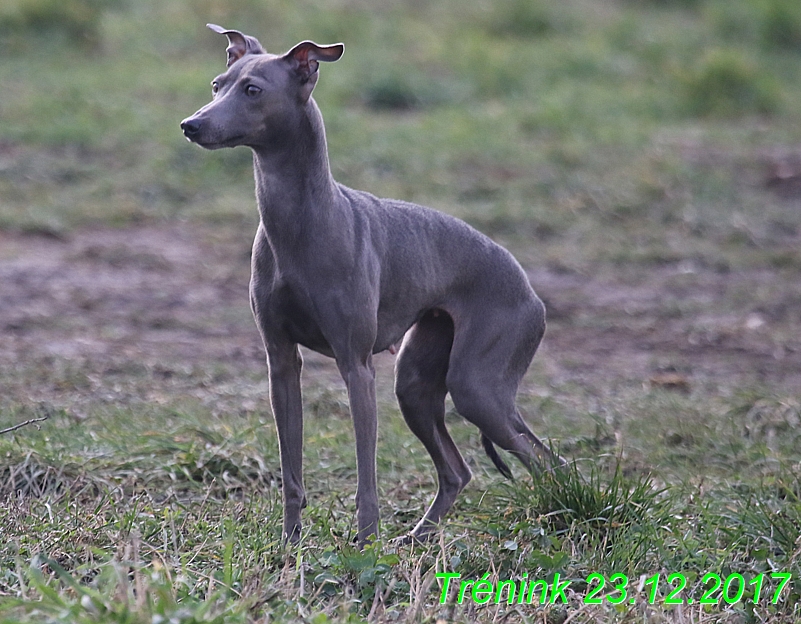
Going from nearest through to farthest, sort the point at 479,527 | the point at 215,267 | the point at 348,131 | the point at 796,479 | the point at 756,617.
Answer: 1. the point at 756,617
2. the point at 479,527
3. the point at 796,479
4. the point at 215,267
5. the point at 348,131

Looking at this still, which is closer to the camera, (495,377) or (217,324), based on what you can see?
(495,377)

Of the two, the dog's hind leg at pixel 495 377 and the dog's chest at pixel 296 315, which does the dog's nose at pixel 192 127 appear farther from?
the dog's hind leg at pixel 495 377

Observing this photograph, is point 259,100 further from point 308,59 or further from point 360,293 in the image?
A: point 360,293

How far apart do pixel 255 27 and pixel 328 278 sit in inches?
380

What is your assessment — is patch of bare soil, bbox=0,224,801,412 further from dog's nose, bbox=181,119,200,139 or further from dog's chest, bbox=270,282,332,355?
Answer: dog's nose, bbox=181,119,200,139

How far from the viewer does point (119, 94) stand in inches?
428

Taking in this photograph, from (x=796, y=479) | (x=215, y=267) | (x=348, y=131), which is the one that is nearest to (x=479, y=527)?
(x=796, y=479)

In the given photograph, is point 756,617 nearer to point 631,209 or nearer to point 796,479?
point 796,479

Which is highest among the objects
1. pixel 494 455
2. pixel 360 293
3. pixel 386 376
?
pixel 360 293

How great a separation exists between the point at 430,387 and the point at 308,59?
135cm

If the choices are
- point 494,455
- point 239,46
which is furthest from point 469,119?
point 239,46

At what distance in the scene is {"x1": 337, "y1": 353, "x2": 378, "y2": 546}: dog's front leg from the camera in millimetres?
3910

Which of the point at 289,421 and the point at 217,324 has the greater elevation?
the point at 289,421

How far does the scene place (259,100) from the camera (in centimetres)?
370
